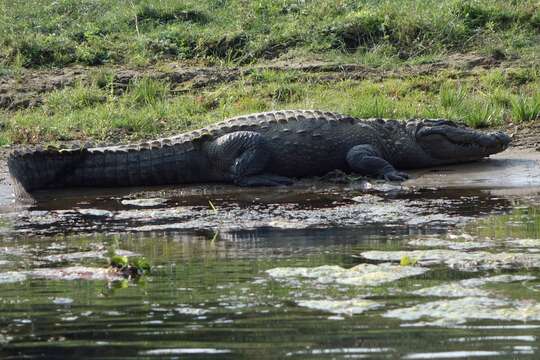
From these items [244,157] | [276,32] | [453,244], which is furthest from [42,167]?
[276,32]

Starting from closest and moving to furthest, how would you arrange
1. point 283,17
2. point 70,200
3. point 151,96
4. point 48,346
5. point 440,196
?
point 48,346, point 440,196, point 70,200, point 151,96, point 283,17

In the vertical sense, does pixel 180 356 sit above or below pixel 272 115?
below

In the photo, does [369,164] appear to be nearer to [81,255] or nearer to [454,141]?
[454,141]

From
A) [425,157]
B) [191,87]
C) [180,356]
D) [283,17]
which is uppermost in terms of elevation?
[283,17]

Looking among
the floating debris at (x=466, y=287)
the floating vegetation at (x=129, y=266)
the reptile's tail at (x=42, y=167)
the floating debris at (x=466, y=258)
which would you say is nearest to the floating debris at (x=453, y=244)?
the floating debris at (x=466, y=258)

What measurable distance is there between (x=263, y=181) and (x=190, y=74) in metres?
3.96

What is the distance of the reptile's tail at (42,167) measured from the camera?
944 cm

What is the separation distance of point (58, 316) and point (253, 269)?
1.28 metres

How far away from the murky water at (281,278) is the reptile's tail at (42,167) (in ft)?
1.70

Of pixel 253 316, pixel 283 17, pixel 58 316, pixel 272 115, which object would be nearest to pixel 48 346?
pixel 58 316

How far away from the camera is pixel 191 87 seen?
506 inches

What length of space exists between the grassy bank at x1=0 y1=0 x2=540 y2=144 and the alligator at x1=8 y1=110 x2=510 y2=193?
1307 mm

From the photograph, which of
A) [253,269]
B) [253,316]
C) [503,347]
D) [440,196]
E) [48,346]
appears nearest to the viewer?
[503,347]

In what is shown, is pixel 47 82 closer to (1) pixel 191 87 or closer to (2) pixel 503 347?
(1) pixel 191 87
